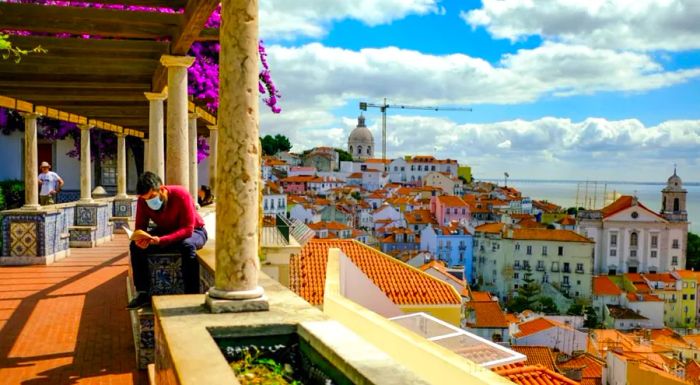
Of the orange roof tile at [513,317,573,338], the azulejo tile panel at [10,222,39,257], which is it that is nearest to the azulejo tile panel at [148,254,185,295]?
the azulejo tile panel at [10,222,39,257]

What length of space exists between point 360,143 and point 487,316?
112 m

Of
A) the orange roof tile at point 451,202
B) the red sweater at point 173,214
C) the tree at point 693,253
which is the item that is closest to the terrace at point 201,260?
the red sweater at point 173,214

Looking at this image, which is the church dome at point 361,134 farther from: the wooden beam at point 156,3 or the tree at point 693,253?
the wooden beam at point 156,3

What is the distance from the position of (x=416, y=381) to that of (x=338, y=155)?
138 meters

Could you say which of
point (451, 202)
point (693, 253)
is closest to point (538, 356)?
point (451, 202)

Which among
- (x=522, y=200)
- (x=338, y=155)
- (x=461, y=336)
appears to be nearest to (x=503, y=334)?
(x=461, y=336)

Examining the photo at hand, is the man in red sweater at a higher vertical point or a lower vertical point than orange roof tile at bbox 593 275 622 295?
higher

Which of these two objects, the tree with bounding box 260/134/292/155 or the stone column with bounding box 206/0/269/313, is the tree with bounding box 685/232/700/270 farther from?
the stone column with bounding box 206/0/269/313

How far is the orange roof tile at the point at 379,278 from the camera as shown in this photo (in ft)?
50.3

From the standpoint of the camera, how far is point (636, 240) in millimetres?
91188

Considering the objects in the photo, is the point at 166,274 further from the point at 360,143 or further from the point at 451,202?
the point at 360,143

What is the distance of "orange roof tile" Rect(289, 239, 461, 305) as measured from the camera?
15328mm

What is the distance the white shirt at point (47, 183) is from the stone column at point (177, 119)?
8160mm

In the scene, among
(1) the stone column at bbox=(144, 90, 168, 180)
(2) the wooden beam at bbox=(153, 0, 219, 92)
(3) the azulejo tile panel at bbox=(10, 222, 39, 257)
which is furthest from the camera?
(3) the azulejo tile panel at bbox=(10, 222, 39, 257)
